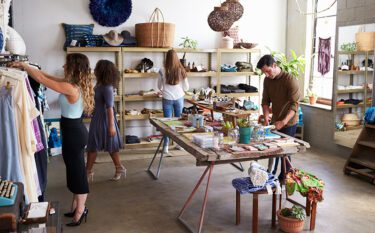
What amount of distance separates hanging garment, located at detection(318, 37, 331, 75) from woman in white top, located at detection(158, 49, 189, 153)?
8.12ft

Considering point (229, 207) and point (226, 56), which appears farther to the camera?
point (226, 56)

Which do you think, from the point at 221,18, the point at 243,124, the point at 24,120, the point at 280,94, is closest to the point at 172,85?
the point at 221,18

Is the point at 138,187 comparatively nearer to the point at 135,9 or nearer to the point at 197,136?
the point at 197,136

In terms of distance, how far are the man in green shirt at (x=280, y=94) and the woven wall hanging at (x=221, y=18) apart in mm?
630

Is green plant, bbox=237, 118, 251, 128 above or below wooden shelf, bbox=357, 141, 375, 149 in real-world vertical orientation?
above

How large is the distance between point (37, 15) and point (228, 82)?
3434 mm

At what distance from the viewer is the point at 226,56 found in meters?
7.51

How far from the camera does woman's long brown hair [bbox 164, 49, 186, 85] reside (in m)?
6.00

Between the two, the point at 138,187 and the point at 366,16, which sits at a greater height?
the point at 366,16

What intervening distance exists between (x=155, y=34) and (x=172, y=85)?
90cm

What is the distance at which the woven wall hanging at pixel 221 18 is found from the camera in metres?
4.63

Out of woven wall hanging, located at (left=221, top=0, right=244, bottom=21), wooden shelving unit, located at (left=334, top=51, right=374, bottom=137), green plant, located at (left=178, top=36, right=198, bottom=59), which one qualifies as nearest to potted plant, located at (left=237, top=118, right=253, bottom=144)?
woven wall hanging, located at (left=221, top=0, right=244, bottom=21)

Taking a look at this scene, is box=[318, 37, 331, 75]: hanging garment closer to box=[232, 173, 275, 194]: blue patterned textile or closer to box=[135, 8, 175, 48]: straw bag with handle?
box=[135, 8, 175, 48]: straw bag with handle

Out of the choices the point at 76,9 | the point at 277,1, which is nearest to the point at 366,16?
the point at 277,1
